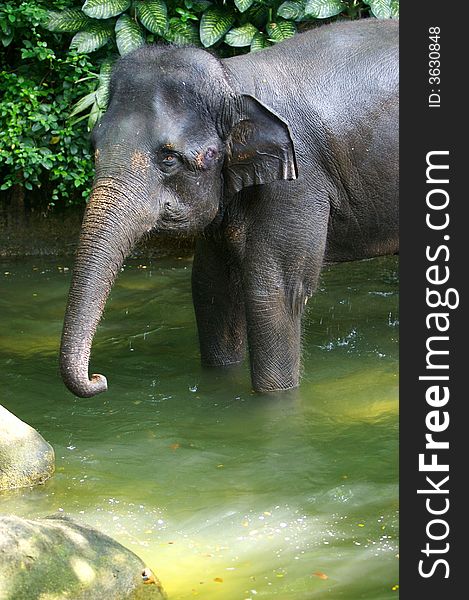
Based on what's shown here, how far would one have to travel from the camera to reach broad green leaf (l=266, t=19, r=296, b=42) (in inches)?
433

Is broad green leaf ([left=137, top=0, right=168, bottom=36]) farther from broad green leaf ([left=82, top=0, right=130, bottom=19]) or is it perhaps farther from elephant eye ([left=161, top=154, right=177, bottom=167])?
elephant eye ([left=161, top=154, right=177, bottom=167])

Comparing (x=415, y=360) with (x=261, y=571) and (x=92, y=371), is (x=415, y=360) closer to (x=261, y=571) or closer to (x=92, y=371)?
(x=261, y=571)

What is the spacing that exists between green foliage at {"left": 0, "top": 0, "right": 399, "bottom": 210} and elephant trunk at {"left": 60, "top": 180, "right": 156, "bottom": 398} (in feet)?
14.1

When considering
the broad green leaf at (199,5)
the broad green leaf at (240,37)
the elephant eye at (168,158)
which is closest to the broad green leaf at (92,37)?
the broad green leaf at (199,5)

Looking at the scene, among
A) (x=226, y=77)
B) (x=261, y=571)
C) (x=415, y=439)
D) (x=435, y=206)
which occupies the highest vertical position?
(x=226, y=77)

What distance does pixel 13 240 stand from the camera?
1161 centimetres

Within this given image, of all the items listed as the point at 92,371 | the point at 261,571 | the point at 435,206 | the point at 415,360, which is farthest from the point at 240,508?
the point at 92,371

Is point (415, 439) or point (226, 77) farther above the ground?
point (226, 77)

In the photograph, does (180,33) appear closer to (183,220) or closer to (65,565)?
(183,220)

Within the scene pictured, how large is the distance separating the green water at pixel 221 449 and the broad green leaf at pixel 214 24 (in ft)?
8.06

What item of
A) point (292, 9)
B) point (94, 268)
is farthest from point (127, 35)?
point (94, 268)

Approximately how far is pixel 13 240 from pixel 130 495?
572 centimetres

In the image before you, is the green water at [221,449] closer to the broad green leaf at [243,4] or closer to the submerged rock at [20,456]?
the submerged rock at [20,456]

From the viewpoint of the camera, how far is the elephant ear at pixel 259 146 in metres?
Answer: 7.16
